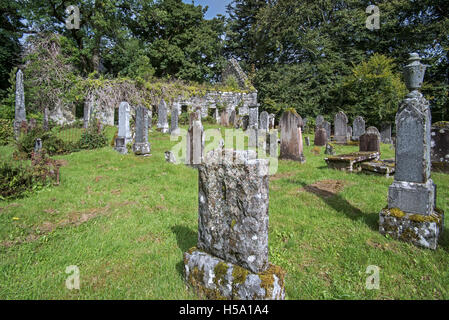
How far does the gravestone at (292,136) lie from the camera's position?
8812mm

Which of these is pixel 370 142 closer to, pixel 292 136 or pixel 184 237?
pixel 292 136

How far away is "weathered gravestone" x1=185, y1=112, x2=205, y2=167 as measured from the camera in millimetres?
7766

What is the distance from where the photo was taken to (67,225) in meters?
3.96

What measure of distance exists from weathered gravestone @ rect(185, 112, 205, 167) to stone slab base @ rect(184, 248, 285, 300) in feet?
17.8

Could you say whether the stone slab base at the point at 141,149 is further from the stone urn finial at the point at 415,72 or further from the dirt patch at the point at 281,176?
the stone urn finial at the point at 415,72

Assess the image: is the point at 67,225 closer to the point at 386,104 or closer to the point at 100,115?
the point at 100,115

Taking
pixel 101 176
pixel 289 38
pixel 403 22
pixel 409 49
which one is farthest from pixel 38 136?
pixel 403 22

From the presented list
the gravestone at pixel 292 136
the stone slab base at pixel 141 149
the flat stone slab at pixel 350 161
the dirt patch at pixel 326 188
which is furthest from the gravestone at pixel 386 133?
the stone slab base at pixel 141 149

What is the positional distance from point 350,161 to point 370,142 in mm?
1825

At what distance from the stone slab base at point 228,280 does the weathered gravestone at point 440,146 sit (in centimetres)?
771

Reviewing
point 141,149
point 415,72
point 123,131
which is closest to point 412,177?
point 415,72

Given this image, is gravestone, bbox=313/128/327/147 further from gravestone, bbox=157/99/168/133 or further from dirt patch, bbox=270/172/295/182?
gravestone, bbox=157/99/168/133
